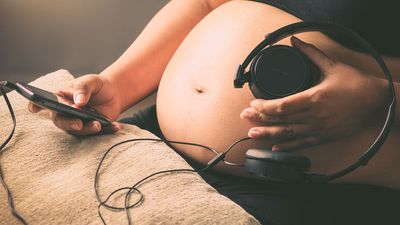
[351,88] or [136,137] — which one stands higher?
[351,88]

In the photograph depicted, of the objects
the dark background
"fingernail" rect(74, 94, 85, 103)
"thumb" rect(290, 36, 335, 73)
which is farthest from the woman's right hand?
the dark background

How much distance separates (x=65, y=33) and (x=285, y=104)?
0.93 m

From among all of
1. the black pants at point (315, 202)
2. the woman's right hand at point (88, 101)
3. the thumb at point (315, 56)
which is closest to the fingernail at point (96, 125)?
the woman's right hand at point (88, 101)

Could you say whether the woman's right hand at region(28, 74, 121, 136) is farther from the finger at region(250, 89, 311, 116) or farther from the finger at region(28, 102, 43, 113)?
the finger at region(250, 89, 311, 116)

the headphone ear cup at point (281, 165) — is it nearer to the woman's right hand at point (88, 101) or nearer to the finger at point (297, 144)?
the finger at point (297, 144)

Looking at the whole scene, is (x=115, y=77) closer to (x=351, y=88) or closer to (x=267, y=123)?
(x=267, y=123)

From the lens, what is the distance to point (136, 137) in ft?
2.23

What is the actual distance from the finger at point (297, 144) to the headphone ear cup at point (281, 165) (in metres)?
0.09

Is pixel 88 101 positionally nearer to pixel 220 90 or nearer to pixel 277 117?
pixel 220 90

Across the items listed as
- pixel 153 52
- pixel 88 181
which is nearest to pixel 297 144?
pixel 88 181

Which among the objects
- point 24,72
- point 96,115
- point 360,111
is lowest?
point 24,72

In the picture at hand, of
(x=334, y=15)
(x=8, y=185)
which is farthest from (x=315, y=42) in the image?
(x=8, y=185)

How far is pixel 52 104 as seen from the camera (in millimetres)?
614

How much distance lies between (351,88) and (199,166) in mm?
292
